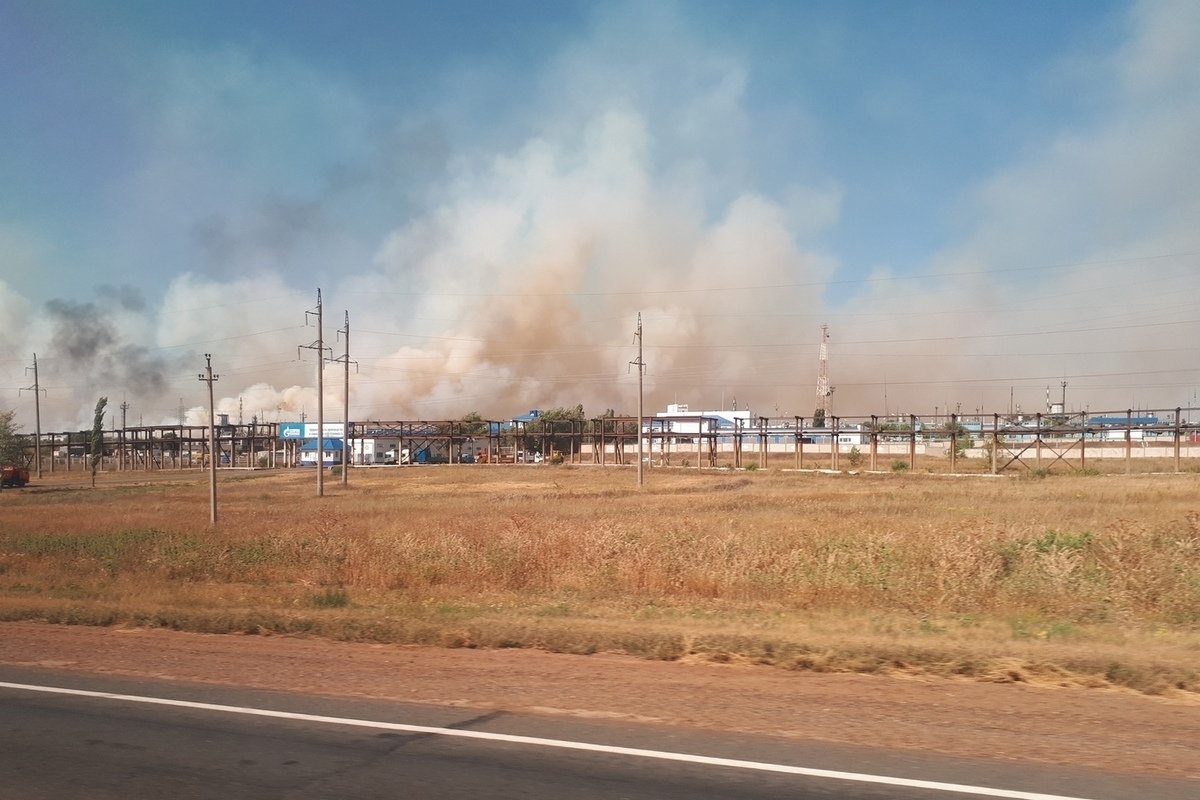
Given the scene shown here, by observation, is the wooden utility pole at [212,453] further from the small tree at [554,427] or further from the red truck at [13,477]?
the small tree at [554,427]

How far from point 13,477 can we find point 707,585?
75373mm

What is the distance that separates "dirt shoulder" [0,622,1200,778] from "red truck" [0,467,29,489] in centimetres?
7118

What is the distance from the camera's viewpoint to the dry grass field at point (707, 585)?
11781 millimetres

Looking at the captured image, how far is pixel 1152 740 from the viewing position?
25.1 feet

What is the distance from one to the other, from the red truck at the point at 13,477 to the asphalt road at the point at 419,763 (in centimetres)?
7635

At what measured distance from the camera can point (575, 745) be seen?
7691mm

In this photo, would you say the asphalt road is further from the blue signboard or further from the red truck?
the blue signboard

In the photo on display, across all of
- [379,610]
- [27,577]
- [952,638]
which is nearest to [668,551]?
[379,610]

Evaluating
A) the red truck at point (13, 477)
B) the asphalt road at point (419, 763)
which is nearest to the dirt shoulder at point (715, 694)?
the asphalt road at point (419, 763)

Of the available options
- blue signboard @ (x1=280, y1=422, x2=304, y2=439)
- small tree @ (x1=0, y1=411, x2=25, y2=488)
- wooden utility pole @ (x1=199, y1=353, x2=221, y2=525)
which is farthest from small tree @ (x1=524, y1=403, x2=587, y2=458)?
wooden utility pole @ (x1=199, y1=353, x2=221, y2=525)

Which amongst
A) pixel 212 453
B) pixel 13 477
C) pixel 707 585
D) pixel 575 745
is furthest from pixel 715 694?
pixel 13 477

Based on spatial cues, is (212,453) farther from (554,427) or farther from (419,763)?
(554,427)

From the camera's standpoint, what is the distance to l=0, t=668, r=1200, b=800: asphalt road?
6.52 metres

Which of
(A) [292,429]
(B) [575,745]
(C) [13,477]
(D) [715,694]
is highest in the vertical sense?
(A) [292,429]
